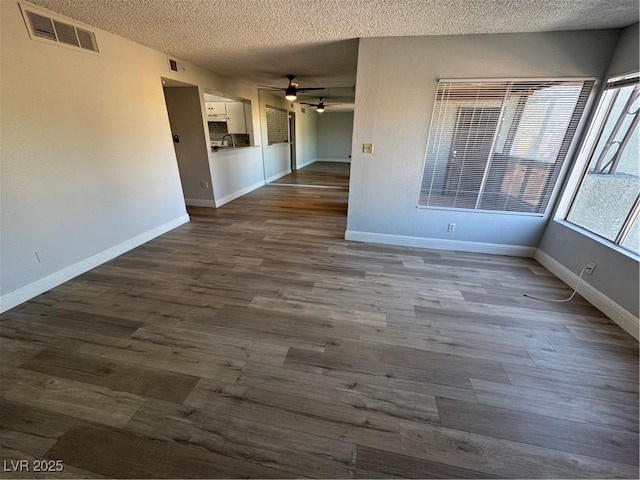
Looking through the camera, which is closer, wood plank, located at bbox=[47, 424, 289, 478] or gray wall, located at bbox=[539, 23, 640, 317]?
wood plank, located at bbox=[47, 424, 289, 478]

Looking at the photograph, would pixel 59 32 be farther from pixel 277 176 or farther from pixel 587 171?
pixel 277 176

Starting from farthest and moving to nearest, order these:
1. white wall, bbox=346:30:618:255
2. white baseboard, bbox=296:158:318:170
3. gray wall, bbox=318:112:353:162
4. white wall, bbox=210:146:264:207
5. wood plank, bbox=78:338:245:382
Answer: gray wall, bbox=318:112:353:162 < white baseboard, bbox=296:158:318:170 < white wall, bbox=210:146:264:207 < white wall, bbox=346:30:618:255 < wood plank, bbox=78:338:245:382

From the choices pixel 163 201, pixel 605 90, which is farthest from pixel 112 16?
pixel 605 90

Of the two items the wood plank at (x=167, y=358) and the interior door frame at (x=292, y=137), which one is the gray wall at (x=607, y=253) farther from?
the interior door frame at (x=292, y=137)

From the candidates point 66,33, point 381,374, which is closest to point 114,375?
point 381,374

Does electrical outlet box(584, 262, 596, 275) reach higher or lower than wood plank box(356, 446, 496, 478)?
higher

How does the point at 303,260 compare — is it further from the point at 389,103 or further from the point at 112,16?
the point at 112,16

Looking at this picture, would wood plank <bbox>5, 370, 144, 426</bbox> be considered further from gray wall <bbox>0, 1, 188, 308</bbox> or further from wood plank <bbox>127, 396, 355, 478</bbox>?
gray wall <bbox>0, 1, 188, 308</bbox>

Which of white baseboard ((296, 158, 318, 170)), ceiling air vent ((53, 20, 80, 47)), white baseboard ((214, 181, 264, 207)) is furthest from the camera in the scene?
white baseboard ((296, 158, 318, 170))

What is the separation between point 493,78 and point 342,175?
6.45 m

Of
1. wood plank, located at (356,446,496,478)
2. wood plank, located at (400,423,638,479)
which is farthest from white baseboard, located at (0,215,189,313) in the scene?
wood plank, located at (400,423,638,479)

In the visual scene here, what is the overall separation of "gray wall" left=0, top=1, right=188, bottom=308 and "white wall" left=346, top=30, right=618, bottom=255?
270 cm

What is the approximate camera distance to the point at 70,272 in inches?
102

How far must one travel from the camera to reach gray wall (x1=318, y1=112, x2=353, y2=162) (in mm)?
12344
